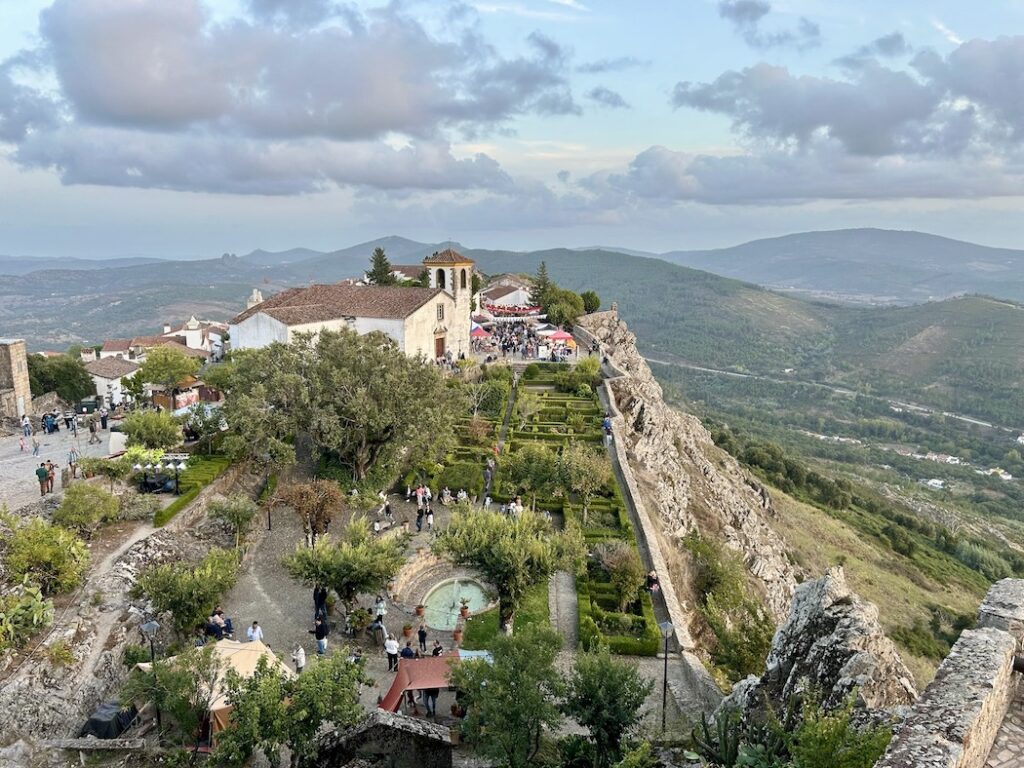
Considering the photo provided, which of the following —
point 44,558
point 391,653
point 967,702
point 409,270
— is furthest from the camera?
point 409,270

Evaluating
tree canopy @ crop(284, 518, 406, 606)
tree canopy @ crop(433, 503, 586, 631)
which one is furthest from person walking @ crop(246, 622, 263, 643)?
tree canopy @ crop(433, 503, 586, 631)

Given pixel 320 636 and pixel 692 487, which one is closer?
pixel 320 636

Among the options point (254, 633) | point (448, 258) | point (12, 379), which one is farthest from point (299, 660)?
point (448, 258)

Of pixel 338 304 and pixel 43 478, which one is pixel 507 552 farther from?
pixel 338 304

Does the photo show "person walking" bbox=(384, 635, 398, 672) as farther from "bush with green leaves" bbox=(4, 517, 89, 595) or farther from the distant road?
the distant road

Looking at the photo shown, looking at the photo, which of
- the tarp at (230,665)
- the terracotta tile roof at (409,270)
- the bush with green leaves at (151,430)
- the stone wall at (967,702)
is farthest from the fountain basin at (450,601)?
the terracotta tile roof at (409,270)

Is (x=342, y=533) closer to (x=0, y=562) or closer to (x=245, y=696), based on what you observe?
(x=0, y=562)

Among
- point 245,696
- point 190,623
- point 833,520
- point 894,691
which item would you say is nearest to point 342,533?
A: point 190,623
